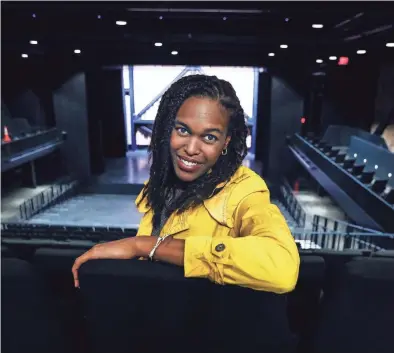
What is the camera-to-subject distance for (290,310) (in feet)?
6.09

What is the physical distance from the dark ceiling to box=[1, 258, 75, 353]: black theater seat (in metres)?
8.15

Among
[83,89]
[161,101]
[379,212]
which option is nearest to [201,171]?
[161,101]

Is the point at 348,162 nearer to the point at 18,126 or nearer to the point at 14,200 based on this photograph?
the point at 14,200

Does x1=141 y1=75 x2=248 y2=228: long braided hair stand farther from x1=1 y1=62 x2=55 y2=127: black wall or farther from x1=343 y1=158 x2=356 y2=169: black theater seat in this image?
x1=1 y1=62 x2=55 y2=127: black wall

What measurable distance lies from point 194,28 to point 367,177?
8198mm

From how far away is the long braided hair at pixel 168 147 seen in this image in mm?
1497

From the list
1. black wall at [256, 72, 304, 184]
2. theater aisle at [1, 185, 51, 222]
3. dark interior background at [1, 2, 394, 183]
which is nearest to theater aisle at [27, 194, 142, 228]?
theater aisle at [1, 185, 51, 222]

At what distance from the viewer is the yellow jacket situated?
3.88ft

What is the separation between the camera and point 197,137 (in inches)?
59.4

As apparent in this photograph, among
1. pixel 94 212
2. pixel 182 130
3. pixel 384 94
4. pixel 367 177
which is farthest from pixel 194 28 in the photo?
pixel 182 130

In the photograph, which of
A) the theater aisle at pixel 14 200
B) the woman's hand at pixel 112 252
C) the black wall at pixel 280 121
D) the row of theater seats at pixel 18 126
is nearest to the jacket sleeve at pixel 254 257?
the woman's hand at pixel 112 252

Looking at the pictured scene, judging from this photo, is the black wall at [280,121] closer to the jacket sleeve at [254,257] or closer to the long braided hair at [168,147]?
the long braided hair at [168,147]

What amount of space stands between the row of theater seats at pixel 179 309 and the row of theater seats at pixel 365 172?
7.43 metres

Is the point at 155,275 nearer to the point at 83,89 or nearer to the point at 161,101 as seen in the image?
the point at 161,101
